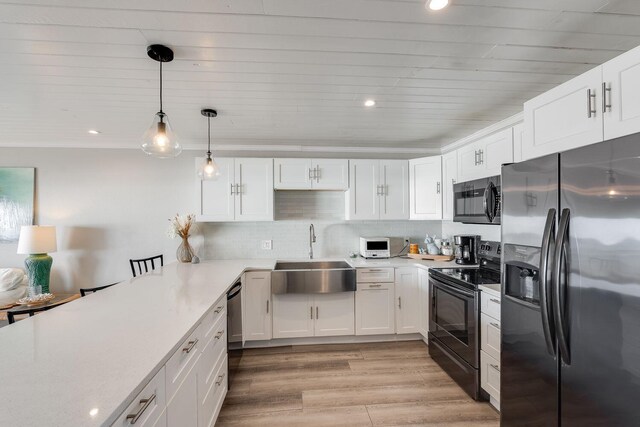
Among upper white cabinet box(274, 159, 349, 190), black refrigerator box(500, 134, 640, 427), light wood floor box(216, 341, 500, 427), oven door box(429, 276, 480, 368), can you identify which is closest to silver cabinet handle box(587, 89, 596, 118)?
black refrigerator box(500, 134, 640, 427)

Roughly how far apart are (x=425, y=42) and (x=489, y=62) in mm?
517

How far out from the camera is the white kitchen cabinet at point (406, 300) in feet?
10.2

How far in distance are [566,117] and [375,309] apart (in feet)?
7.86

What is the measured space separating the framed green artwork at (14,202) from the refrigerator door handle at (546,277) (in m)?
5.01

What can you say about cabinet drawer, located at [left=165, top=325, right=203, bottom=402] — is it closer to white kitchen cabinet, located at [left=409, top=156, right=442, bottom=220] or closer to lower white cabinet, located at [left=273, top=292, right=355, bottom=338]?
lower white cabinet, located at [left=273, top=292, right=355, bottom=338]

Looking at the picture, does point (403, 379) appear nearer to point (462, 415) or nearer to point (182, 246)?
point (462, 415)

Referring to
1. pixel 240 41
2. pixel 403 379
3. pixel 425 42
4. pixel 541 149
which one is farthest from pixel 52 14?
pixel 403 379

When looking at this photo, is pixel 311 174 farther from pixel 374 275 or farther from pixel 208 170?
pixel 374 275

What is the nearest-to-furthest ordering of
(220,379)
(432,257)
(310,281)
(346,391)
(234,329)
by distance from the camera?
(220,379) → (346,391) → (234,329) → (310,281) → (432,257)

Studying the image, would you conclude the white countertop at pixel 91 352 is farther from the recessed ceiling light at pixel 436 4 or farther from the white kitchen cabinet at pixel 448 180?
the white kitchen cabinet at pixel 448 180

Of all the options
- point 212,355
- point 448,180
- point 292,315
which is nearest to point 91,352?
point 212,355

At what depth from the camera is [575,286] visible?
1188 millimetres

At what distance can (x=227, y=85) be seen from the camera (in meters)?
1.99

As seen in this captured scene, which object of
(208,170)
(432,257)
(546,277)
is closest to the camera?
(546,277)
